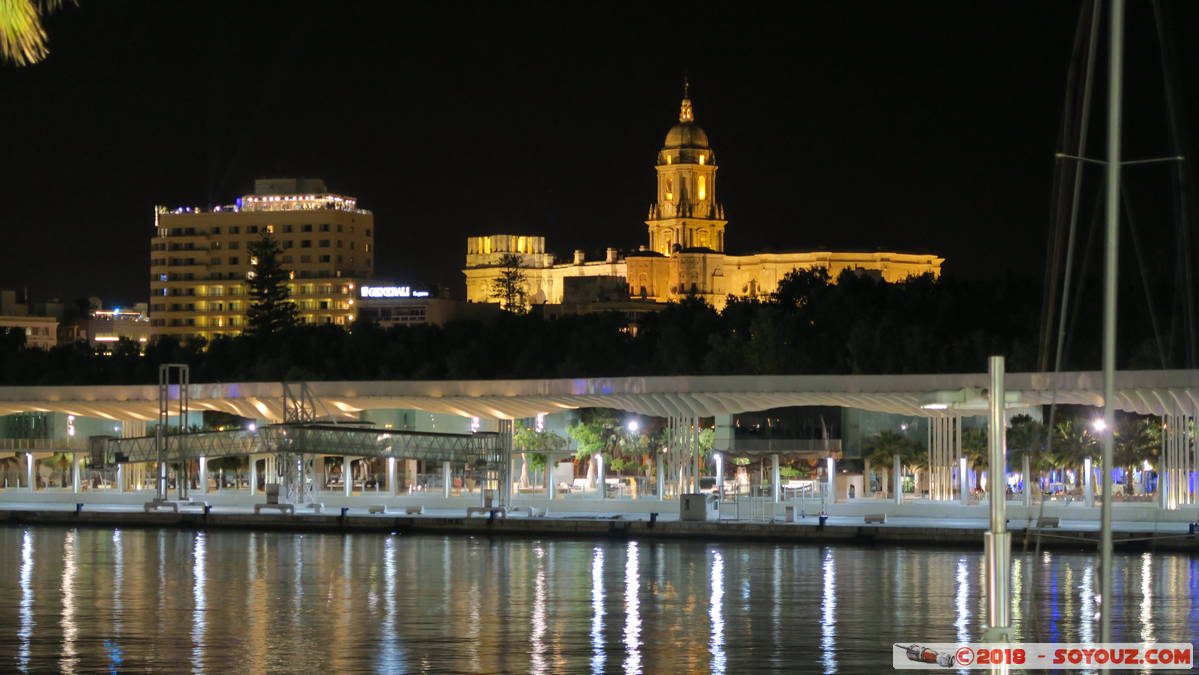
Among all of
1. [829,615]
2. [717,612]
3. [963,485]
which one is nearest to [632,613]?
[717,612]

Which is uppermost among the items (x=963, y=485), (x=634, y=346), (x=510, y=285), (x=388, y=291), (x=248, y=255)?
(x=248, y=255)

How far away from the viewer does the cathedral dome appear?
193 meters

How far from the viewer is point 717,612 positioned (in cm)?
3000

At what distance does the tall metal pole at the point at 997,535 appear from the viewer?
13.2 metres

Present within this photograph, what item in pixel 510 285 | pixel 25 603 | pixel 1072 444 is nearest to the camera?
pixel 25 603

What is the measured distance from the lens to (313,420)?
5759 centimetres

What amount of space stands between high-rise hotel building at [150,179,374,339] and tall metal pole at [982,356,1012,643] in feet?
554

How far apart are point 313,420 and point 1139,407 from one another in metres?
24.4

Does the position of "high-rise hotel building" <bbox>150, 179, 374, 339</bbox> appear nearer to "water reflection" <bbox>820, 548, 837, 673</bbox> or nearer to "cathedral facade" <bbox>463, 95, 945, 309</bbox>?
"cathedral facade" <bbox>463, 95, 945, 309</bbox>

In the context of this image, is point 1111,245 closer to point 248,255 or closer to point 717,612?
point 717,612

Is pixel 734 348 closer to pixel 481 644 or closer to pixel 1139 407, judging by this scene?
pixel 1139 407

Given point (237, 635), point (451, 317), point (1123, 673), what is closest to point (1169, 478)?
point (1123, 673)

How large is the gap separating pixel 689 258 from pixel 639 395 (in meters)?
133

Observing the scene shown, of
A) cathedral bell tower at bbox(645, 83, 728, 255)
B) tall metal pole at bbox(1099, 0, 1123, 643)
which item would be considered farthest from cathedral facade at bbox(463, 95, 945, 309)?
tall metal pole at bbox(1099, 0, 1123, 643)
